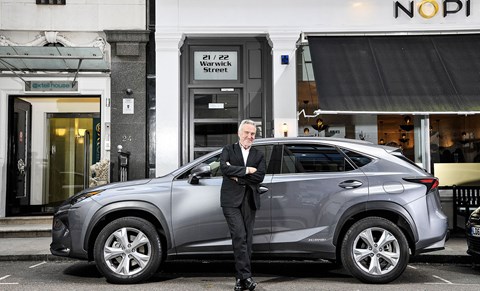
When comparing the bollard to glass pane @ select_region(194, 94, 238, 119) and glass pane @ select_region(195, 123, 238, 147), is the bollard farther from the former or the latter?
glass pane @ select_region(194, 94, 238, 119)

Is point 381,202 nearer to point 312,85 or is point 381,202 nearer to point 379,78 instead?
point 379,78

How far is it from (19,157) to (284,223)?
27.8ft

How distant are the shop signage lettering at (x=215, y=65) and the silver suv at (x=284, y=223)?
6236 mm

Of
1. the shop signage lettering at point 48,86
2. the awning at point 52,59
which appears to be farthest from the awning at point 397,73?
the shop signage lettering at point 48,86

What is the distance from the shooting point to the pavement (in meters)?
A: 8.55

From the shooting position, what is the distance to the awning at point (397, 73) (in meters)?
10.6

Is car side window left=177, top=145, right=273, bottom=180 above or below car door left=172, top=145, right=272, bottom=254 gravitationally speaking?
above

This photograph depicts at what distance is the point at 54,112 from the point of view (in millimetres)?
13508

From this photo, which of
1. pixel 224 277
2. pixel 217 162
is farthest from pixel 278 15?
pixel 224 277

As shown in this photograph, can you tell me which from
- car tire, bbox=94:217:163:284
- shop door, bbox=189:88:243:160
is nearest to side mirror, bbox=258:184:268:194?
car tire, bbox=94:217:163:284

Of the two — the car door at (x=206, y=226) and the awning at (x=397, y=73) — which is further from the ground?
the awning at (x=397, y=73)

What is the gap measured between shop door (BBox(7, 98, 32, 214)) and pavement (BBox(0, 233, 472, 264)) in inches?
101

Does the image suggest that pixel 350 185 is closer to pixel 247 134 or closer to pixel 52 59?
pixel 247 134

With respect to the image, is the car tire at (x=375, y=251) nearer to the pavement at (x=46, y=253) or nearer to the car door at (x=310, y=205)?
the car door at (x=310, y=205)
